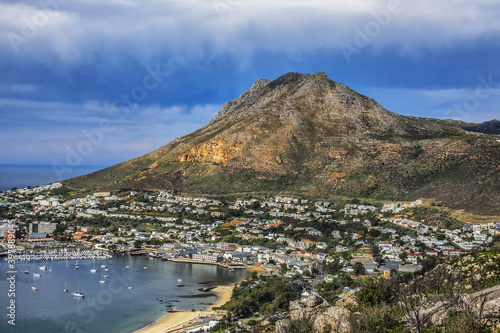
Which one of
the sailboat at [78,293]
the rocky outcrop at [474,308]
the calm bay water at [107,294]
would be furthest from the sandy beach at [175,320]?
the rocky outcrop at [474,308]

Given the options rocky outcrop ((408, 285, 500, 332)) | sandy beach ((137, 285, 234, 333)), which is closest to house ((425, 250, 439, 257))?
sandy beach ((137, 285, 234, 333))

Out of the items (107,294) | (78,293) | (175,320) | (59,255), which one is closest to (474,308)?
(175,320)

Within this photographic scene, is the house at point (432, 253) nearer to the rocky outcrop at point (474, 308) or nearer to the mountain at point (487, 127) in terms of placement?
the rocky outcrop at point (474, 308)

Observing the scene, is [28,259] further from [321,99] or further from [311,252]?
[321,99]

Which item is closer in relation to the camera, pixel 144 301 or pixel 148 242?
pixel 144 301

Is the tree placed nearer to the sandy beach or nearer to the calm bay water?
the calm bay water

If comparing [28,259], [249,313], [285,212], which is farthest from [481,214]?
[28,259]
